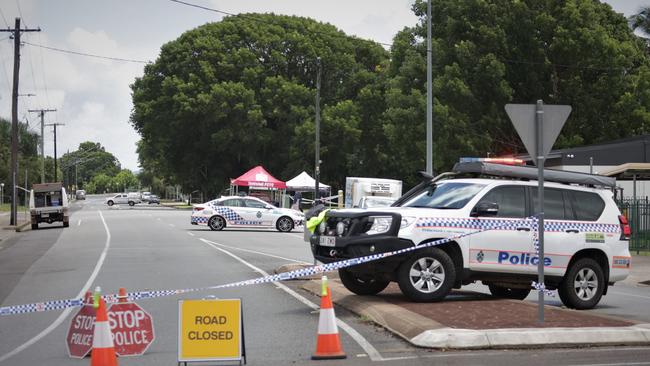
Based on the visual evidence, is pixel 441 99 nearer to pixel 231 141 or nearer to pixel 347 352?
pixel 231 141

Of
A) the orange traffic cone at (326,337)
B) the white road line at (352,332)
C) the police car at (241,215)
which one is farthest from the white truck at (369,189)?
the orange traffic cone at (326,337)

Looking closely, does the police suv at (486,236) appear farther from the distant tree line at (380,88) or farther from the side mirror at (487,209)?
the distant tree line at (380,88)

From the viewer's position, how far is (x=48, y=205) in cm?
3997

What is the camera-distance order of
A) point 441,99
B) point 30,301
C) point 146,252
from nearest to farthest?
point 30,301
point 146,252
point 441,99

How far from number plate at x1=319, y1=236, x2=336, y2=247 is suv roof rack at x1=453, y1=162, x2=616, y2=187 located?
218 centimetres

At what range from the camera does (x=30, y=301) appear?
507 inches

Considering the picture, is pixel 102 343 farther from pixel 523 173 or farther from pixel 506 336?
pixel 523 173

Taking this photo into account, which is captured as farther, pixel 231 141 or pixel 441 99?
pixel 231 141

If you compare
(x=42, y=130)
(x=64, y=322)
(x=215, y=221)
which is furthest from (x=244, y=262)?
(x=42, y=130)

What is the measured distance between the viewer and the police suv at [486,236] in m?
10.8

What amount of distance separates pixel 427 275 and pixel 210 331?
4011mm

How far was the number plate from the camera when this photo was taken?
11118 mm

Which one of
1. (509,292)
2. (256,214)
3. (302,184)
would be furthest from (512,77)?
(509,292)

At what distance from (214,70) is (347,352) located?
58307 mm
